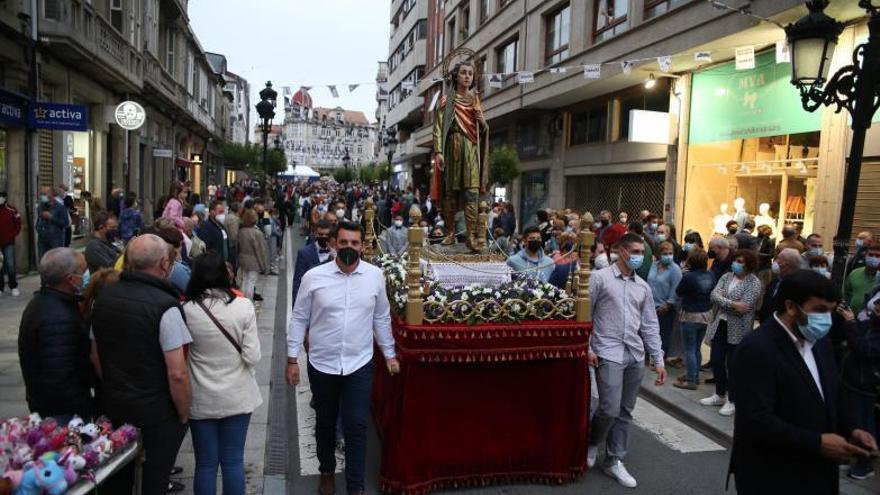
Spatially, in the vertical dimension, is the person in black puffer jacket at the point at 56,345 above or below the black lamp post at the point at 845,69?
below

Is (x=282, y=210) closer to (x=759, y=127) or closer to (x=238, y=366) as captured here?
(x=759, y=127)

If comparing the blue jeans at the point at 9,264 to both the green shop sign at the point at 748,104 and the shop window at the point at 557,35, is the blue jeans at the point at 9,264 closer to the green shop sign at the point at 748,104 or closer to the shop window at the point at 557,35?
the green shop sign at the point at 748,104

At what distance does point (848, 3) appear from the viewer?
10531 millimetres

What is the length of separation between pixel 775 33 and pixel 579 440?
35.1 ft

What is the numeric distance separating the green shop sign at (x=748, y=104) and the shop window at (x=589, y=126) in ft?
15.3

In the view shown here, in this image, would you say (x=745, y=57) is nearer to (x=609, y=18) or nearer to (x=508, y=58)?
(x=609, y=18)

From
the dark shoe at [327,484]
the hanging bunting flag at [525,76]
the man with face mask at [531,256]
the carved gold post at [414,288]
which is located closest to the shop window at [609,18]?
the hanging bunting flag at [525,76]

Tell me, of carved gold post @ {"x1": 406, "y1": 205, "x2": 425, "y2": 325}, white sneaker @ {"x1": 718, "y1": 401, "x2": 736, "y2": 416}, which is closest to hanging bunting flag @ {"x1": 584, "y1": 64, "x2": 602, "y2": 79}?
white sneaker @ {"x1": 718, "y1": 401, "x2": 736, "y2": 416}

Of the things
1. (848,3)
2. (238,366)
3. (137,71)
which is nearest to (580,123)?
(848,3)

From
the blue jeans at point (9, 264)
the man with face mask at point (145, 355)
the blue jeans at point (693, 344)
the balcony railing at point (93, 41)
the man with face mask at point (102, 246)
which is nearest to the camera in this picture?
the man with face mask at point (145, 355)

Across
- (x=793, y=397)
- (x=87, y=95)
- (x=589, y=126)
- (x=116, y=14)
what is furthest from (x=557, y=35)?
(x=793, y=397)

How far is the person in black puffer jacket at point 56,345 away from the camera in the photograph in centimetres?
355

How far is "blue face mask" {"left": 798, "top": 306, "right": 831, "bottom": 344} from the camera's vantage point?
2996 mm

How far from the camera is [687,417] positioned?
6789mm
